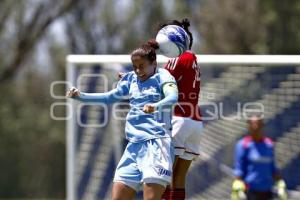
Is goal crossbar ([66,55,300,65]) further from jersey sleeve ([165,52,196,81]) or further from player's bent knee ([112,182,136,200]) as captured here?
player's bent knee ([112,182,136,200])

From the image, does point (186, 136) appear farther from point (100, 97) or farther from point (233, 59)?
point (233, 59)

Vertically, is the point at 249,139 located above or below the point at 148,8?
below

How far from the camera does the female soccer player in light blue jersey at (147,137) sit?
6.71m

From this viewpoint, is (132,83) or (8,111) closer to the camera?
(132,83)

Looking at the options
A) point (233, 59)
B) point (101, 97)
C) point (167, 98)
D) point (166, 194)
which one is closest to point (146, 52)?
point (167, 98)

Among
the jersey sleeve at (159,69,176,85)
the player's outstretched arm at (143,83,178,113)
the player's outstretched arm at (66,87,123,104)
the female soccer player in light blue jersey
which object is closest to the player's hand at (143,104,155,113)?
the player's outstretched arm at (143,83,178,113)

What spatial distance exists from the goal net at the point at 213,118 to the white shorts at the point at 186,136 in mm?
2837

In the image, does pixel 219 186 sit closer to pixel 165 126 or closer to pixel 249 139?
pixel 249 139

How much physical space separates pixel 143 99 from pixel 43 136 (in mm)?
24775

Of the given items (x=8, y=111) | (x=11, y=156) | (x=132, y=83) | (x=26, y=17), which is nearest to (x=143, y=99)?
(x=132, y=83)

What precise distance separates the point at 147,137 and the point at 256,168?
12.9 ft

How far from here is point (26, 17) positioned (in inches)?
993

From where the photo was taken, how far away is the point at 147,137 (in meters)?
6.76

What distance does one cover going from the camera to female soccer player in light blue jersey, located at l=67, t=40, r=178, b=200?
6.71m
